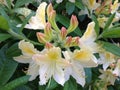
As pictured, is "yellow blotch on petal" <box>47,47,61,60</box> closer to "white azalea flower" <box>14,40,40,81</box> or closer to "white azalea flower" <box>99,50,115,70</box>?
"white azalea flower" <box>14,40,40,81</box>

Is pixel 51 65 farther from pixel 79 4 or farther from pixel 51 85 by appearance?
pixel 79 4

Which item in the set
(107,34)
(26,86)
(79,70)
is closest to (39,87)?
(26,86)

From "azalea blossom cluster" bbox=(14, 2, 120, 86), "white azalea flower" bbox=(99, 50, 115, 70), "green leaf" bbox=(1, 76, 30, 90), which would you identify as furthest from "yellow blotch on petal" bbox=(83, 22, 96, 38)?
"green leaf" bbox=(1, 76, 30, 90)

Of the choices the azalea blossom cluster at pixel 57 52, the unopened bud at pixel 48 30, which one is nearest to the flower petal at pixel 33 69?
the azalea blossom cluster at pixel 57 52

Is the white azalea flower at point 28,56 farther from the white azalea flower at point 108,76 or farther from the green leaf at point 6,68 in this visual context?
the white azalea flower at point 108,76

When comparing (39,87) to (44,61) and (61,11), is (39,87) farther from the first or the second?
(61,11)
